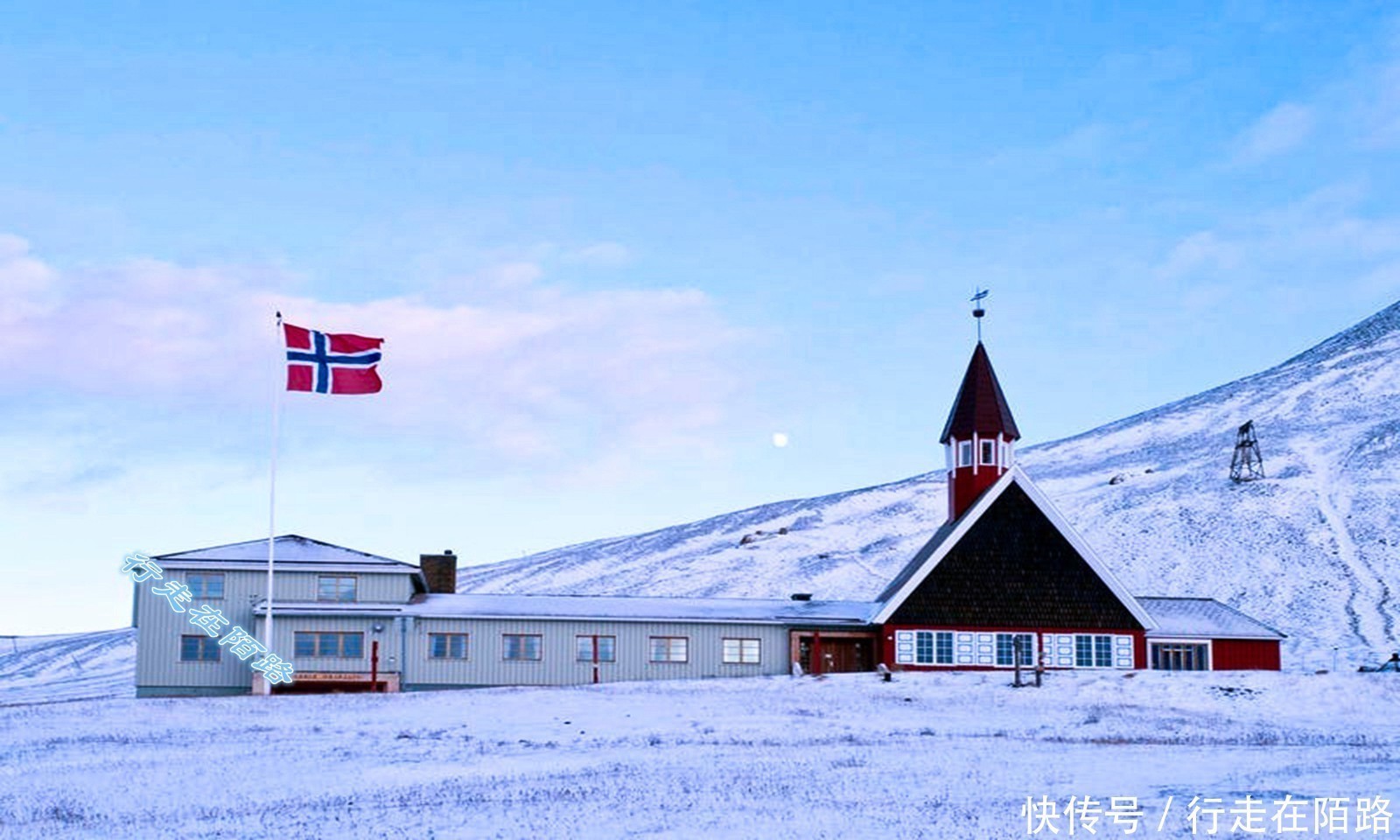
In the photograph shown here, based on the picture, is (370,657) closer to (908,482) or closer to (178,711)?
(178,711)

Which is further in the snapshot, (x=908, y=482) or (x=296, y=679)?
(x=908, y=482)

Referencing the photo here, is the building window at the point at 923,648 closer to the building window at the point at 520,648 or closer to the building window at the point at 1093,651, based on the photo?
the building window at the point at 1093,651

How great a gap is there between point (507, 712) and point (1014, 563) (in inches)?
881

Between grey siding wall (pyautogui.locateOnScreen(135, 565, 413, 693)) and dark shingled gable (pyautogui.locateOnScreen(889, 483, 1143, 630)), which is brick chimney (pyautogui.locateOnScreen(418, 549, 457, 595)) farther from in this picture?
dark shingled gable (pyautogui.locateOnScreen(889, 483, 1143, 630))

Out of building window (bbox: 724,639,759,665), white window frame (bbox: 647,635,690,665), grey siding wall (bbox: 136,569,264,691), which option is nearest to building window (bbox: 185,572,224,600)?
grey siding wall (bbox: 136,569,264,691)

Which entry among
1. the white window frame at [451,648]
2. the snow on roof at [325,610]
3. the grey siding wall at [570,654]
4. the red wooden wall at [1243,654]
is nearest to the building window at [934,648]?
the grey siding wall at [570,654]

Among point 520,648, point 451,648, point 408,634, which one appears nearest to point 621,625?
point 520,648

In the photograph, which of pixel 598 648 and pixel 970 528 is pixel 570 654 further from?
pixel 970 528

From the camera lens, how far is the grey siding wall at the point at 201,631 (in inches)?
2216

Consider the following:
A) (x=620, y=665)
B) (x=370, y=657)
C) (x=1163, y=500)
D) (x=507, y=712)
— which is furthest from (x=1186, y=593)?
(x=507, y=712)

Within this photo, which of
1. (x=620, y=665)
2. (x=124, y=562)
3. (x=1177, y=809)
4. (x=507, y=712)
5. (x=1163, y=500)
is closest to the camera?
(x=1177, y=809)

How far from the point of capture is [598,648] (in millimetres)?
57344

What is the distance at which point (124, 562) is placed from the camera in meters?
53.5

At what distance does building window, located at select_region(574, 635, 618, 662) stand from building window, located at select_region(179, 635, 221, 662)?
1259cm
